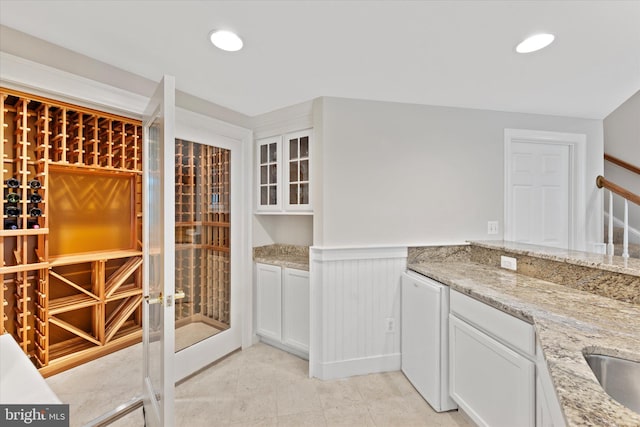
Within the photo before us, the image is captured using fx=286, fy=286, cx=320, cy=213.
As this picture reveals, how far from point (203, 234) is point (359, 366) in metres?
1.70

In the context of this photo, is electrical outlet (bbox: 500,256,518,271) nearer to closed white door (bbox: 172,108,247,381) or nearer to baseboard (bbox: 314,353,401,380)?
baseboard (bbox: 314,353,401,380)

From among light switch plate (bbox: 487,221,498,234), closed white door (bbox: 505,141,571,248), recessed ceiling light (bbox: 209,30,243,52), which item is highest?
recessed ceiling light (bbox: 209,30,243,52)

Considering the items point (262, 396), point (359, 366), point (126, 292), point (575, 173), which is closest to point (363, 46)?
point (359, 366)

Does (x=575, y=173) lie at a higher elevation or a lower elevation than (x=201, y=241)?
higher

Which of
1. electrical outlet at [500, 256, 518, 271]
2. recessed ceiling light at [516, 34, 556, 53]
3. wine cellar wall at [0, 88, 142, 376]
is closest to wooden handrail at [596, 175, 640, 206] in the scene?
electrical outlet at [500, 256, 518, 271]

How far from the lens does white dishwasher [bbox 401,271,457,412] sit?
6.05ft

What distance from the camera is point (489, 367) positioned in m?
1.49

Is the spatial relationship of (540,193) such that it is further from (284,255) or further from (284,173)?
(284,255)

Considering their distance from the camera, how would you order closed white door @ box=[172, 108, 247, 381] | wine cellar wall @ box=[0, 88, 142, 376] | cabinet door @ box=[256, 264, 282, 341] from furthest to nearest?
cabinet door @ box=[256, 264, 282, 341] → closed white door @ box=[172, 108, 247, 381] → wine cellar wall @ box=[0, 88, 142, 376]

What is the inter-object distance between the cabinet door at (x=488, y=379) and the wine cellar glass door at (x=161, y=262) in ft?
5.20

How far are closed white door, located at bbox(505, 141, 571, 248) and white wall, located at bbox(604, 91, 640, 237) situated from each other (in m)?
0.79

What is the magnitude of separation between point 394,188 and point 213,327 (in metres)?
1.98

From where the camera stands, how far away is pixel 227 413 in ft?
6.10

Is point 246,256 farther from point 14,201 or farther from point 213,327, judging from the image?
point 14,201
